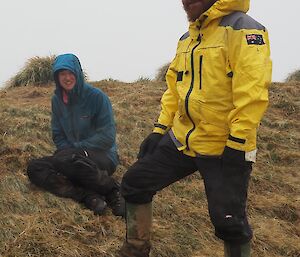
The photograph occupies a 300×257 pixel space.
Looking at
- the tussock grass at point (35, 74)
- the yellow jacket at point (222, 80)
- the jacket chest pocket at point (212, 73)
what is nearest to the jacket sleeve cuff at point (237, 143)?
the yellow jacket at point (222, 80)

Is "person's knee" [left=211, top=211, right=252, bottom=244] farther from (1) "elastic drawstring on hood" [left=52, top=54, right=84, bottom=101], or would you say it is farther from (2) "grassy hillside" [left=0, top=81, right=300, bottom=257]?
(1) "elastic drawstring on hood" [left=52, top=54, right=84, bottom=101]

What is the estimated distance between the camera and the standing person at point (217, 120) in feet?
9.84

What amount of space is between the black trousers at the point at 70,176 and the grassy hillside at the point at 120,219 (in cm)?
15

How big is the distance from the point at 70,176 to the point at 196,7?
2404 mm

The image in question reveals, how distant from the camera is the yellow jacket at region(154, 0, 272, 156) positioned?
298cm

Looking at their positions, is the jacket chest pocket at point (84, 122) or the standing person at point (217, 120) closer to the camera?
the standing person at point (217, 120)

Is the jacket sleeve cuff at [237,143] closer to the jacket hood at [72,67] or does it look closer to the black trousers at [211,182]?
the black trousers at [211,182]

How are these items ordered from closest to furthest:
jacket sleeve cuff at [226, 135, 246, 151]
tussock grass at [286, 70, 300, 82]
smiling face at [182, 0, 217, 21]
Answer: jacket sleeve cuff at [226, 135, 246, 151], smiling face at [182, 0, 217, 21], tussock grass at [286, 70, 300, 82]

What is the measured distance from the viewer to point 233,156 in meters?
3.01

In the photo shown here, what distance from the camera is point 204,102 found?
3250mm

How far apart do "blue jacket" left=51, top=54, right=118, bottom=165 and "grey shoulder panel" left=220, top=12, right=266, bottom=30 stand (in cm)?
228

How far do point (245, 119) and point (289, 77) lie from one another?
44.2 feet

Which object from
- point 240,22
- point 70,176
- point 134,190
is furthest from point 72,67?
point 240,22

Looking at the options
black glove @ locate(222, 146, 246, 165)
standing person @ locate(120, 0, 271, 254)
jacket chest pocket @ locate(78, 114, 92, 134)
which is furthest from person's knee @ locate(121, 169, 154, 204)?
jacket chest pocket @ locate(78, 114, 92, 134)
